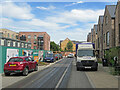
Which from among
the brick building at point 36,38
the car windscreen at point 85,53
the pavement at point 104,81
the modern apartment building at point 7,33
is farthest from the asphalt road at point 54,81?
the brick building at point 36,38

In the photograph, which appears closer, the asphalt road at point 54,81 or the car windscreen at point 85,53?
the asphalt road at point 54,81

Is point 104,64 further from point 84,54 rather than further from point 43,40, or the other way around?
point 43,40

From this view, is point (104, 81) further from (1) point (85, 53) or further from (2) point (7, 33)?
(2) point (7, 33)

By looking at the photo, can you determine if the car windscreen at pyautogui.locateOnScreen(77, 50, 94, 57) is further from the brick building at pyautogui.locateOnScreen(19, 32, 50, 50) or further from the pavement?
the brick building at pyautogui.locateOnScreen(19, 32, 50, 50)

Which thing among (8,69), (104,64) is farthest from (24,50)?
(104,64)

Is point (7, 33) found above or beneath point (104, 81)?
above

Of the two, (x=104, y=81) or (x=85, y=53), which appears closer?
(x=104, y=81)

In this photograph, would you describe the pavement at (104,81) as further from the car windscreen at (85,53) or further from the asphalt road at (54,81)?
the car windscreen at (85,53)

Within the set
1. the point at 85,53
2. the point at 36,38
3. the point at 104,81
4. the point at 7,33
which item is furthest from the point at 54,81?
the point at 36,38

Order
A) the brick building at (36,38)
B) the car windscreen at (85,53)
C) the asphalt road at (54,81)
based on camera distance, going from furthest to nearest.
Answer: the brick building at (36,38) → the car windscreen at (85,53) → the asphalt road at (54,81)

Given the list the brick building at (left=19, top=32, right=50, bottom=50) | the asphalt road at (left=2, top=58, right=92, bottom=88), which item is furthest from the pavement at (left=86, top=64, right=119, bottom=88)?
the brick building at (left=19, top=32, right=50, bottom=50)

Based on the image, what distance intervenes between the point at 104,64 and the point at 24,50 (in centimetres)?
1051

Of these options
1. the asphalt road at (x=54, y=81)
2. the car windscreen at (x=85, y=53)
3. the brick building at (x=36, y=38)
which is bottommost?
the asphalt road at (x=54, y=81)

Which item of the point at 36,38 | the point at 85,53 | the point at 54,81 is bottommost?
the point at 54,81
